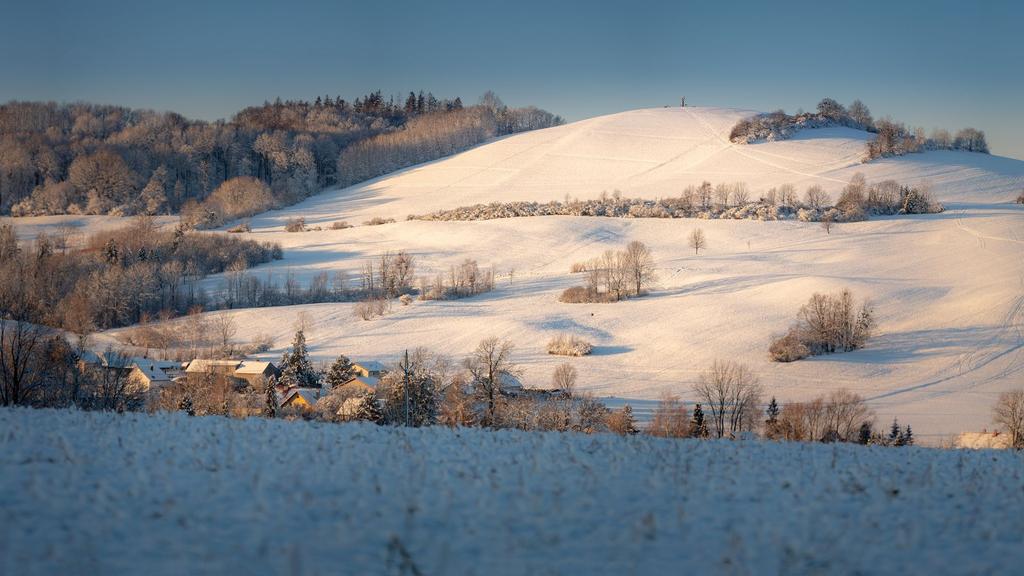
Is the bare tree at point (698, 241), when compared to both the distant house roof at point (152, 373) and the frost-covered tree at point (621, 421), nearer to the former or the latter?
the frost-covered tree at point (621, 421)

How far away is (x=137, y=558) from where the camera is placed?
7.61 m

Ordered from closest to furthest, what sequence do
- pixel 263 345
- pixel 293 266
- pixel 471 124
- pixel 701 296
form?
pixel 263 345
pixel 701 296
pixel 293 266
pixel 471 124

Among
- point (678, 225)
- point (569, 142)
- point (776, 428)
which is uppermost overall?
point (569, 142)

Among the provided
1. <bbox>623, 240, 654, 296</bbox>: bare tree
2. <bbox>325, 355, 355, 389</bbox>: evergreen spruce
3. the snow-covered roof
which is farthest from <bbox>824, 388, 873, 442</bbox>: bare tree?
the snow-covered roof

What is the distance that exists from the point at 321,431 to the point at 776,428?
26.7 meters

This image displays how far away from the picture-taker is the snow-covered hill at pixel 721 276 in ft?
155

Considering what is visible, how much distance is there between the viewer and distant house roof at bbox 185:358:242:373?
1951 inches

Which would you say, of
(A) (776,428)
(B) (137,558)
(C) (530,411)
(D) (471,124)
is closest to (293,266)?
(C) (530,411)

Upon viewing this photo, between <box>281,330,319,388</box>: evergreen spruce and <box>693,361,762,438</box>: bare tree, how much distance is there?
904 inches

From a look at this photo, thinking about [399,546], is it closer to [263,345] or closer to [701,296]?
[263,345]

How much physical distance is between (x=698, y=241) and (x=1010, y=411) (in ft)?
157

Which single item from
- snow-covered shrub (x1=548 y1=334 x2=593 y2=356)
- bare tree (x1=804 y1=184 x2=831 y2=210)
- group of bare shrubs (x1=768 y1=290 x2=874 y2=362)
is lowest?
snow-covered shrub (x1=548 y1=334 x2=593 y2=356)

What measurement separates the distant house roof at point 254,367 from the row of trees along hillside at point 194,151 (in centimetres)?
6595

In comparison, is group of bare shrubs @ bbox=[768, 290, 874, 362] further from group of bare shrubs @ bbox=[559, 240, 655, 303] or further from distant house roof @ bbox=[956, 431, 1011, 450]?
group of bare shrubs @ bbox=[559, 240, 655, 303]
